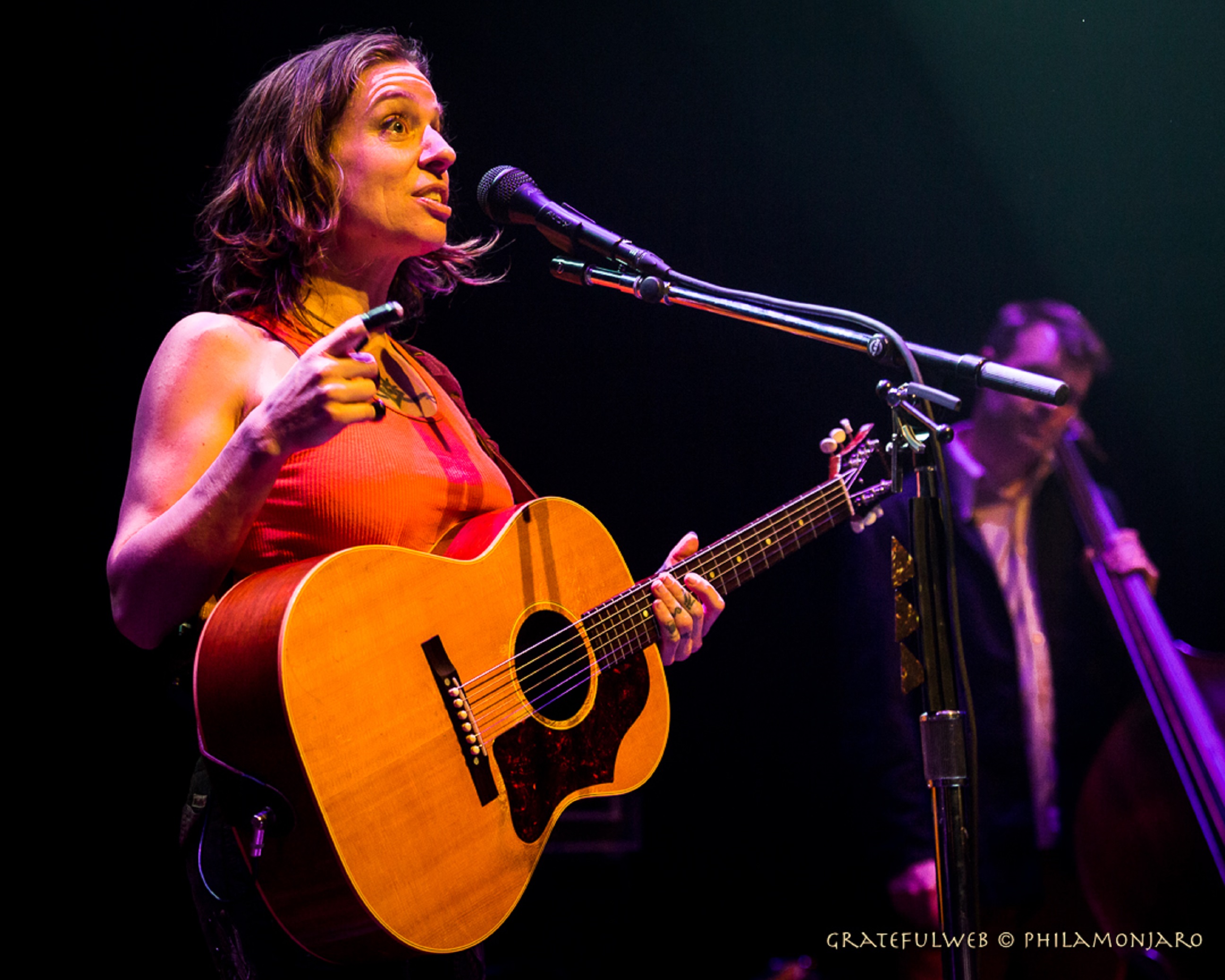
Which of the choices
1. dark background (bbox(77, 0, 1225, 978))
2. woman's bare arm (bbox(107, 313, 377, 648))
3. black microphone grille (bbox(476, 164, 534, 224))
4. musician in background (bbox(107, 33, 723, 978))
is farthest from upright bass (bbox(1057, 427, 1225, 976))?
woman's bare arm (bbox(107, 313, 377, 648))

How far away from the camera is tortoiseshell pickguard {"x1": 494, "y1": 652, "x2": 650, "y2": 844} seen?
152 cm

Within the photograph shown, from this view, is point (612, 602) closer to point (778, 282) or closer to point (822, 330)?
point (822, 330)

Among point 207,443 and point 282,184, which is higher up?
point 282,184

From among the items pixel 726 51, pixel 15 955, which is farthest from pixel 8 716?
pixel 726 51

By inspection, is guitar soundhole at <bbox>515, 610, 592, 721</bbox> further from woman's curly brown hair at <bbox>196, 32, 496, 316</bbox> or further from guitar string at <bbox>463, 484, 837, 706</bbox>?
woman's curly brown hair at <bbox>196, 32, 496, 316</bbox>

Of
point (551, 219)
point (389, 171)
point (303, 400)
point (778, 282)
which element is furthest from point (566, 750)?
point (778, 282)

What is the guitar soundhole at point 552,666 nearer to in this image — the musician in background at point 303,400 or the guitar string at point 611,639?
the guitar string at point 611,639

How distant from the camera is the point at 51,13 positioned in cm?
248

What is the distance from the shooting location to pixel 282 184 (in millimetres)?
1858

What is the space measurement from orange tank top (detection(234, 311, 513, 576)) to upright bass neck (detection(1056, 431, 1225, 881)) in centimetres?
204

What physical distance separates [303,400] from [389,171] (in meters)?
0.77

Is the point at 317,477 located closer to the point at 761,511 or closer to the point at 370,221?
the point at 370,221

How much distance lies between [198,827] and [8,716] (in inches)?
46.3

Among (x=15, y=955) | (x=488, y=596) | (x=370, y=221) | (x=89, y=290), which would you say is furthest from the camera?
(x=89, y=290)
